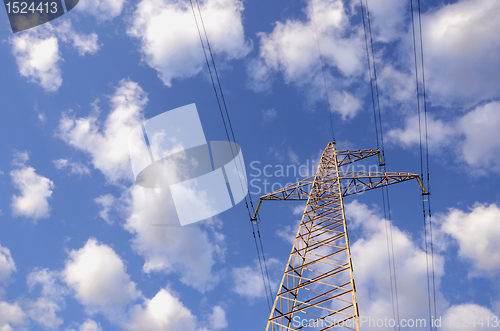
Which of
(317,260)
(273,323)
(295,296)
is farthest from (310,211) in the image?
(273,323)

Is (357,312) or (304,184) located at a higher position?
(304,184)

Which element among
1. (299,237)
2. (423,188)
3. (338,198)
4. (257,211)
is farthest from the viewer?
(257,211)

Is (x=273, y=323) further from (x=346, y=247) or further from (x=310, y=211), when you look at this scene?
(x=310, y=211)

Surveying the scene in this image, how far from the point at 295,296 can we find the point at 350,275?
3.20 m

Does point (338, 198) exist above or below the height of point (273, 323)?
above

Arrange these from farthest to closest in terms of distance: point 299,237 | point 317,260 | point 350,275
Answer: point 299,237 < point 317,260 < point 350,275

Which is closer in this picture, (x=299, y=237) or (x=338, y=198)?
(x=299, y=237)

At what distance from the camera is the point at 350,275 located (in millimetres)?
12242

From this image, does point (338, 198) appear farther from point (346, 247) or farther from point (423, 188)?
point (423, 188)

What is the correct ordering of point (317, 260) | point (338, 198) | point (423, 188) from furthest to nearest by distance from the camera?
point (423, 188), point (338, 198), point (317, 260)

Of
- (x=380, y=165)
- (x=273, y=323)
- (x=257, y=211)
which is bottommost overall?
(x=273, y=323)

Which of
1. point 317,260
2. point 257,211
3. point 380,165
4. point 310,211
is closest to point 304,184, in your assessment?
point 310,211

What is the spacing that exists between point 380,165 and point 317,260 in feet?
57.2

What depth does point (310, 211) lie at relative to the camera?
18547 millimetres
